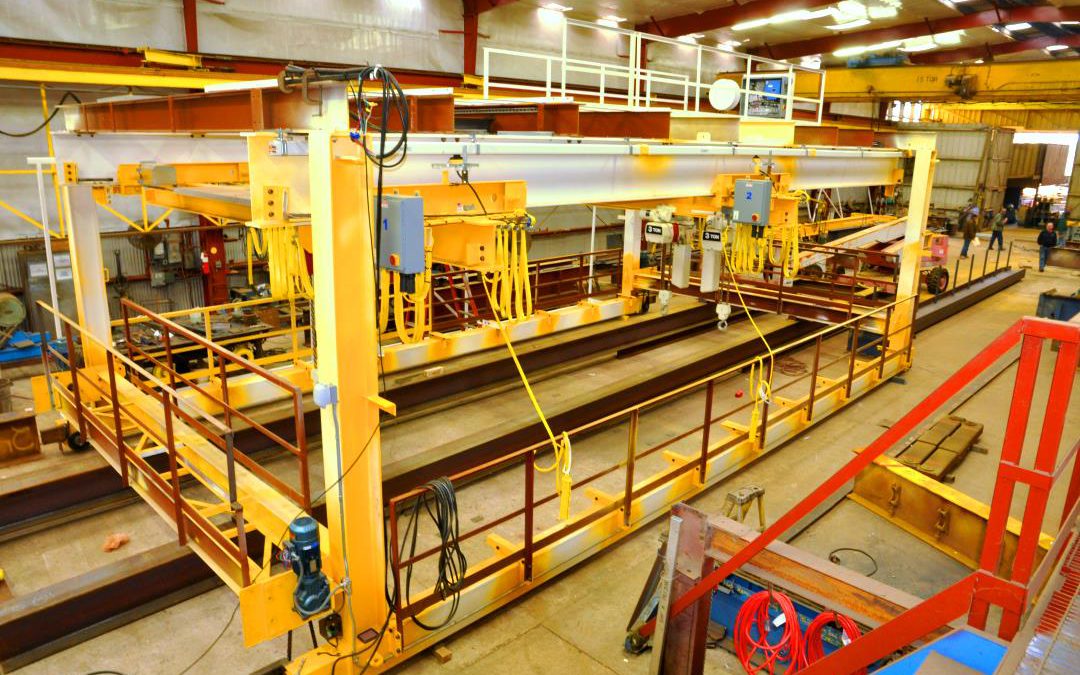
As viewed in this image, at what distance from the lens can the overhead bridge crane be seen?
14.2ft

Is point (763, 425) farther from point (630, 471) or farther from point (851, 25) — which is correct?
point (851, 25)

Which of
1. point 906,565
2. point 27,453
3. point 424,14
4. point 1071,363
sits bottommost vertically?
point 906,565

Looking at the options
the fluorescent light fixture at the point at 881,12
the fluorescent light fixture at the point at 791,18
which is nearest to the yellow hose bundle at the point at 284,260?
the fluorescent light fixture at the point at 791,18

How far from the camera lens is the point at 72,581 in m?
5.29

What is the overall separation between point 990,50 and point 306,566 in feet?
96.7

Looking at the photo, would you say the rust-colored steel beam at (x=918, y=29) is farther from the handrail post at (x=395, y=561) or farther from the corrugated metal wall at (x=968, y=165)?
the handrail post at (x=395, y=561)

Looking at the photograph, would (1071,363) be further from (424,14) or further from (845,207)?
(845,207)

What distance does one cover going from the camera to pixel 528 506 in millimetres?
5422

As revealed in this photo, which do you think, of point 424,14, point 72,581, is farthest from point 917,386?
point 424,14

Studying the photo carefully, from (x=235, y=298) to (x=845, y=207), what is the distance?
89.9 feet

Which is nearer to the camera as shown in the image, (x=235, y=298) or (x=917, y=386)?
(x=917, y=386)

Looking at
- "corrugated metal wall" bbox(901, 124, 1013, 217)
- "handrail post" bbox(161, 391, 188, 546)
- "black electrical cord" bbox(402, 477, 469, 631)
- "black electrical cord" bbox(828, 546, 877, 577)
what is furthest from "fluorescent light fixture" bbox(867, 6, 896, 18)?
"handrail post" bbox(161, 391, 188, 546)

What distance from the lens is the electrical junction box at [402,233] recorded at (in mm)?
4297

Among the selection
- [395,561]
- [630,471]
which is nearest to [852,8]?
[630,471]
